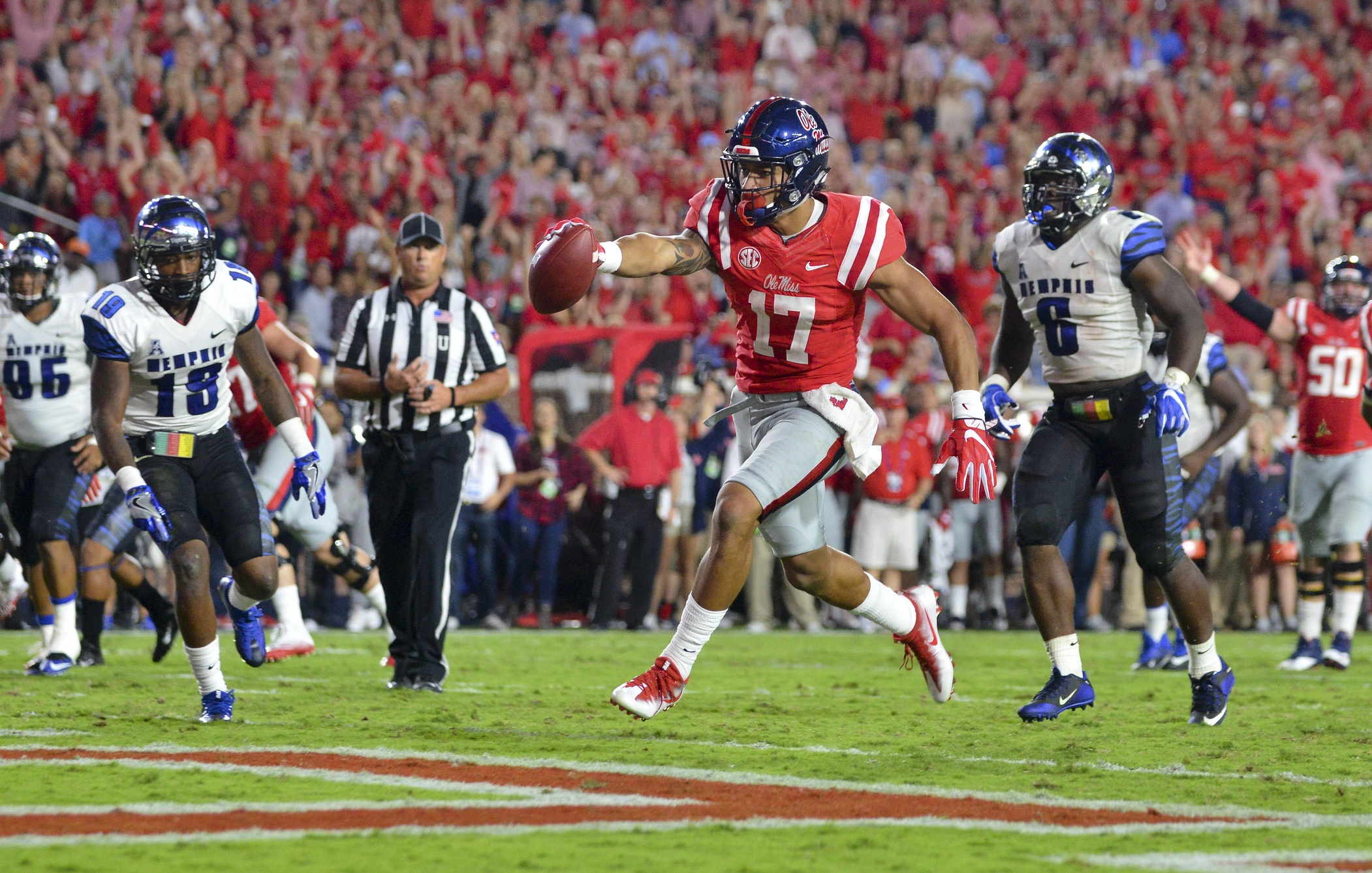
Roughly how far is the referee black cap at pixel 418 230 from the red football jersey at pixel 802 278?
177 cm

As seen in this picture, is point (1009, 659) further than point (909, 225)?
No

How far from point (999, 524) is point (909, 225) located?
3.26 m

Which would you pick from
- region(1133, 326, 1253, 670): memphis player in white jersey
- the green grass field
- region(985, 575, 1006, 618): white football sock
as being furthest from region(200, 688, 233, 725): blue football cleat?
region(985, 575, 1006, 618): white football sock

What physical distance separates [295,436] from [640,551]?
228 inches

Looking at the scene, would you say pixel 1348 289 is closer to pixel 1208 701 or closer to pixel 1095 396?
pixel 1095 396

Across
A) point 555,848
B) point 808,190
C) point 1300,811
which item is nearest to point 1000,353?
point 808,190

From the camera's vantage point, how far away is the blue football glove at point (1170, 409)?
507 centimetres

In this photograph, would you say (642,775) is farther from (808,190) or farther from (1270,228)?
(1270,228)

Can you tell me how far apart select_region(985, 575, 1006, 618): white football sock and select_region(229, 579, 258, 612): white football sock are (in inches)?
Result: 282

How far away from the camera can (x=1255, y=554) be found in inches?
461

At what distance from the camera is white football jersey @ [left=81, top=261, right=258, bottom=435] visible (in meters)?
5.25

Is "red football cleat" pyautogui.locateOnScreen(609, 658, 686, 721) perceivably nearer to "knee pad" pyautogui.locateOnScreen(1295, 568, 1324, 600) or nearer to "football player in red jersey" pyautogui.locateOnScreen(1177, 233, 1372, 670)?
"football player in red jersey" pyautogui.locateOnScreen(1177, 233, 1372, 670)

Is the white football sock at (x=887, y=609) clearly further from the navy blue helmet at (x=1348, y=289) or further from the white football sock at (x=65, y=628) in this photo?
the navy blue helmet at (x=1348, y=289)

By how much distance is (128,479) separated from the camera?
5.01 meters
